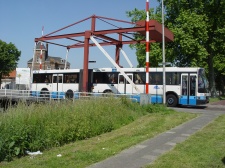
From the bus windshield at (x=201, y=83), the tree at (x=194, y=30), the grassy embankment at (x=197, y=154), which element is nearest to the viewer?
the grassy embankment at (x=197, y=154)

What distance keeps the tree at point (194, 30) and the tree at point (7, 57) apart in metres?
41.0

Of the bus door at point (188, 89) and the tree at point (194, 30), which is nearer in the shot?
the bus door at point (188, 89)

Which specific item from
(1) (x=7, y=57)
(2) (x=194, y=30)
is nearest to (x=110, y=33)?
(2) (x=194, y=30)

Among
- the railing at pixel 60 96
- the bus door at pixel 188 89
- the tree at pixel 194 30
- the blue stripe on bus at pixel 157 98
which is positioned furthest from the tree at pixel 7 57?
the bus door at pixel 188 89

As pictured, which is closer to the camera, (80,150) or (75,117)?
(80,150)

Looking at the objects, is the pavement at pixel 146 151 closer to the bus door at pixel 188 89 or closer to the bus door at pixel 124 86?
the bus door at pixel 188 89

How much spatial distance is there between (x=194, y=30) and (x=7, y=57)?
156 feet

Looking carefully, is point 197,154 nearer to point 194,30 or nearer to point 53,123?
point 53,123

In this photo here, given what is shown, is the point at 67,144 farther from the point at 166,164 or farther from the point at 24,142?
the point at 166,164

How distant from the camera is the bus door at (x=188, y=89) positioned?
75.2ft

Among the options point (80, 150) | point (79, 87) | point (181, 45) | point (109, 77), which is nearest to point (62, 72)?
point (79, 87)

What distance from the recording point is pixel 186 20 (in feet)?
110

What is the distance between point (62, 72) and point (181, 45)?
510 inches

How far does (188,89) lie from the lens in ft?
75.8
